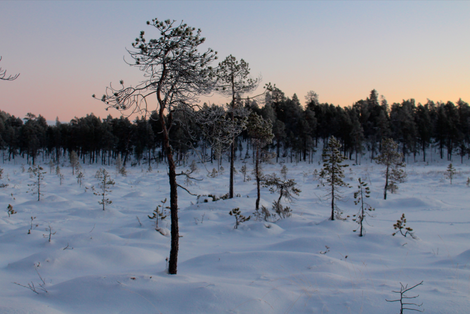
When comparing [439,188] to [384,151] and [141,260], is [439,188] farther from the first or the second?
[141,260]

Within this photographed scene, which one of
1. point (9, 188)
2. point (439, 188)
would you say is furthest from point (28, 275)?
point (439, 188)

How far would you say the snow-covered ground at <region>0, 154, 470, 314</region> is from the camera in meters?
4.12

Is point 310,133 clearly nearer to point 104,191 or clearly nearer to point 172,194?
point 104,191

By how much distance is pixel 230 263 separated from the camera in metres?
6.55

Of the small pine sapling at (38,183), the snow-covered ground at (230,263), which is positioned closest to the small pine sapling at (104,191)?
the snow-covered ground at (230,263)

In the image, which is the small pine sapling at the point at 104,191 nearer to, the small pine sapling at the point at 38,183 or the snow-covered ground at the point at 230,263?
the snow-covered ground at the point at 230,263

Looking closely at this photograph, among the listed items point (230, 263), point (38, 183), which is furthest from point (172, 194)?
point (38, 183)

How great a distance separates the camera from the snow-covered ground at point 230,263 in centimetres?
412

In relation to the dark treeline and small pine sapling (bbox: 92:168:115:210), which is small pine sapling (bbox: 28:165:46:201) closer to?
small pine sapling (bbox: 92:168:115:210)

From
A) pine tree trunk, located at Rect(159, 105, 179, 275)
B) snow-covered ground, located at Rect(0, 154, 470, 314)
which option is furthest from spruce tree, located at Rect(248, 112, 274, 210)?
pine tree trunk, located at Rect(159, 105, 179, 275)

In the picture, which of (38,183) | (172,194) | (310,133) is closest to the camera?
(172,194)

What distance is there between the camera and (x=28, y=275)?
6.07 metres

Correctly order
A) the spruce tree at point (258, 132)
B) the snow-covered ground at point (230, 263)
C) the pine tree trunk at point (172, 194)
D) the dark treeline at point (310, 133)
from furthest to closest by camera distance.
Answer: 1. the dark treeline at point (310, 133)
2. the spruce tree at point (258, 132)
3. the pine tree trunk at point (172, 194)
4. the snow-covered ground at point (230, 263)

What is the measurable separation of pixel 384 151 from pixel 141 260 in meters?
17.7
